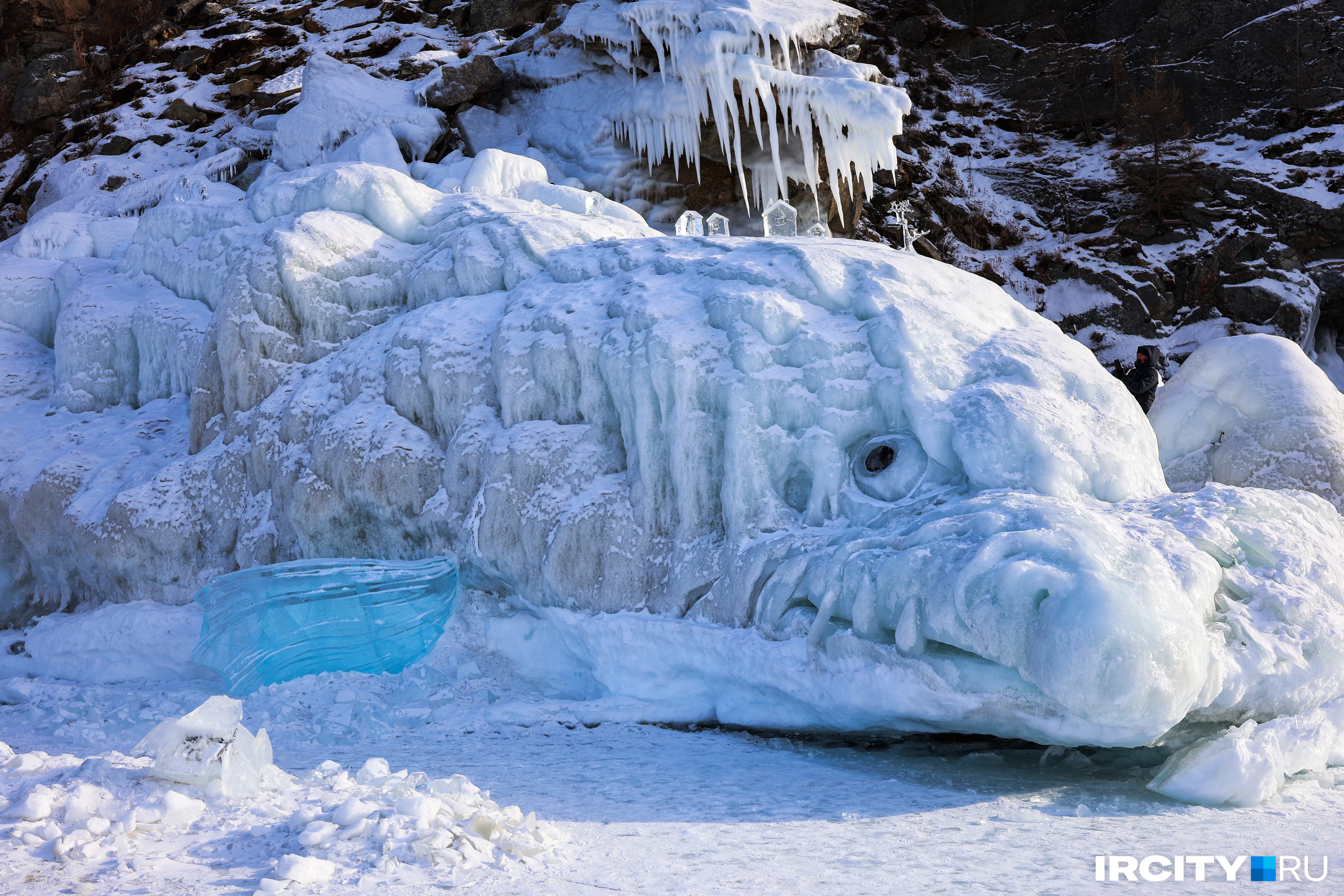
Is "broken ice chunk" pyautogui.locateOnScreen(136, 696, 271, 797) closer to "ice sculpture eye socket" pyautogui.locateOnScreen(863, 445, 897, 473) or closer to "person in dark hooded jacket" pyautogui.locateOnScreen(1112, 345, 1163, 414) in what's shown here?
"ice sculpture eye socket" pyautogui.locateOnScreen(863, 445, 897, 473)

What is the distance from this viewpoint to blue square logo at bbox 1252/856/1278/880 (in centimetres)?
327

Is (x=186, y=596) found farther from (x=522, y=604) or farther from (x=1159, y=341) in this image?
(x=1159, y=341)

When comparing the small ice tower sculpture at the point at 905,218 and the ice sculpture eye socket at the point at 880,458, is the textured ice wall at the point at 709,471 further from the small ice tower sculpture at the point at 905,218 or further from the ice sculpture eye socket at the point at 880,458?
the small ice tower sculpture at the point at 905,218

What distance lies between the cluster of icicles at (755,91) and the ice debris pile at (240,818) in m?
11.9

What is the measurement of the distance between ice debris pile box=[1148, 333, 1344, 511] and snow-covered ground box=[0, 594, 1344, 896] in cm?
419

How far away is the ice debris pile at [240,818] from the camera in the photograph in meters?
3.18

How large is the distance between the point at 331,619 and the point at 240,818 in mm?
3200

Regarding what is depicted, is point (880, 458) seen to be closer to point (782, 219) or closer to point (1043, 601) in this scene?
point (1043, 601)

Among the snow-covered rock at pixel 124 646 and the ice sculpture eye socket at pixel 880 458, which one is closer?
the ice sculpture eye socket at pixel 880 458

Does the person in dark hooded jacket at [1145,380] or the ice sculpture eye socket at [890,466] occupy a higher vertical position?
the ice sculpture eye socket at [890,466]

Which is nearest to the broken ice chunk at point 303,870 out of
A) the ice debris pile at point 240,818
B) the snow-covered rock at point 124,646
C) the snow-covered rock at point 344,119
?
the ice debris pile at point 240,818

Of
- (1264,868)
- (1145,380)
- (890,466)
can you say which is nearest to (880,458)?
(890,466)

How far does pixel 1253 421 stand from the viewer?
831cm

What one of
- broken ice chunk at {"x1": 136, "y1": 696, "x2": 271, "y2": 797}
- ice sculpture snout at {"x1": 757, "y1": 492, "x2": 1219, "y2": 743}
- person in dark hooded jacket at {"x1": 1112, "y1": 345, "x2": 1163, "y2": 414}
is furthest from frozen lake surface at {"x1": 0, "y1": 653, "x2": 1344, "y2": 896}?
person in dark hooded jacket at {"x1": 1112, "y1": 345, "x2": 1163, "y2": 414}
